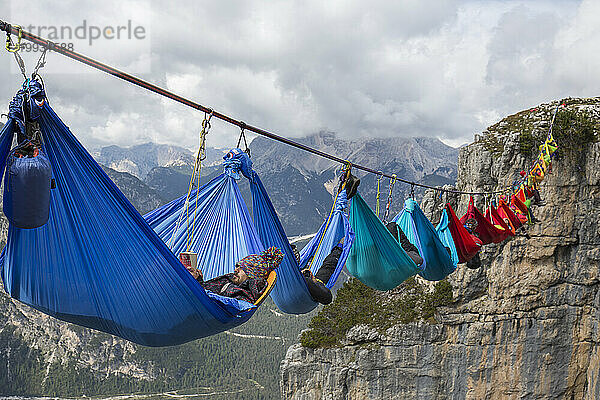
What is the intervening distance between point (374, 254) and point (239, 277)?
65.7 inches

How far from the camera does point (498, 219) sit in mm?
5551

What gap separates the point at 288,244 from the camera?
9.48ft

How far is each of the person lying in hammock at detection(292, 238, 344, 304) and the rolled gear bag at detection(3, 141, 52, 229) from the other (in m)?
1.76

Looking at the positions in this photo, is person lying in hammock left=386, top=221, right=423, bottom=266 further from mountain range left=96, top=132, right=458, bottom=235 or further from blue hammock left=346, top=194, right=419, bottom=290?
mountain range left=96, top=132, right=458, bottom=235

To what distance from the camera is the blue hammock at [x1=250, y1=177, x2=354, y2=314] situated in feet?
9.41

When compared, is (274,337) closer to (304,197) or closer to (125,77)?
(125,77)

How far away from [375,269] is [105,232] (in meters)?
2.69

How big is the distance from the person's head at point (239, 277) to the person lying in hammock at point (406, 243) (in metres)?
2.09

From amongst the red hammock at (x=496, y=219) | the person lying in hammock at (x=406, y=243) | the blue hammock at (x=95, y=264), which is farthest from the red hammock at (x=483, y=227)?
the blue hammock at (x=95, y=264)

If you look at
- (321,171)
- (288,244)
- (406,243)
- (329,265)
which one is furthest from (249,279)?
(321,171)

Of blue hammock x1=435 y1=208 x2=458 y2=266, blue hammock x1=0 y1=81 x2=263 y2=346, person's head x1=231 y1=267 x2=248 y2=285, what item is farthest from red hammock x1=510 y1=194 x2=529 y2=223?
blue hammock x1=0 y1=81 x2=263 y2=346

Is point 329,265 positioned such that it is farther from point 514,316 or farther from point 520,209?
point 514,316

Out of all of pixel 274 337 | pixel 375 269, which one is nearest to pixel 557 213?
pixel 375 269

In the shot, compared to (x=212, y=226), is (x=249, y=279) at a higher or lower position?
lower
